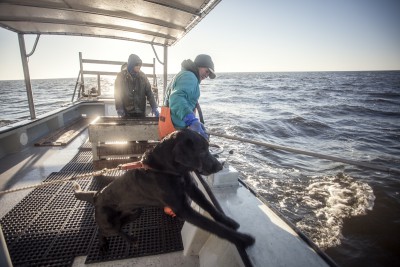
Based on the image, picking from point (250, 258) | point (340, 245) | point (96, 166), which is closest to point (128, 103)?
point (96, 166)

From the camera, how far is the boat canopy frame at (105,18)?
393 centimetres

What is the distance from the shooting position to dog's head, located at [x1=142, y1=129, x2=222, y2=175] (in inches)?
75.4

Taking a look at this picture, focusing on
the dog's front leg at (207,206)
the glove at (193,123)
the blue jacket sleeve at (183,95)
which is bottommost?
the dog's front leg at (207,206)

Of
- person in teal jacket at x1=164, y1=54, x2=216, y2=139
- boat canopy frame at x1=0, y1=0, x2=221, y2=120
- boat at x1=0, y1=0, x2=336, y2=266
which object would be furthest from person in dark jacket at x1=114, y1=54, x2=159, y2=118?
person in teal jacket at x1=164, y1=54, x2=216, y2=139

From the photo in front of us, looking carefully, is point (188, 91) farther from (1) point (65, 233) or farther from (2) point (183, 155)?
(1) point (65, 233)

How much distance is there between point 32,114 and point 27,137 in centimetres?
74

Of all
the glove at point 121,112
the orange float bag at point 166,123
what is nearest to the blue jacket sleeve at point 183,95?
the orange float bag at point 166,123

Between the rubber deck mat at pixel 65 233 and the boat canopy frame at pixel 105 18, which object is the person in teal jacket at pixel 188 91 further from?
the rubber deck mat at pixel 65 233

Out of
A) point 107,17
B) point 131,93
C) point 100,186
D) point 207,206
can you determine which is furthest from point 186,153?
point 107,17

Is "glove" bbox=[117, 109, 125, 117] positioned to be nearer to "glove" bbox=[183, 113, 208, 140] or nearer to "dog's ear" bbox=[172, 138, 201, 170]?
"glove" bbox=[183, 113, 208, 140]

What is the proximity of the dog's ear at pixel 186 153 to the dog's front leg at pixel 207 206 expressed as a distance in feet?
1.54

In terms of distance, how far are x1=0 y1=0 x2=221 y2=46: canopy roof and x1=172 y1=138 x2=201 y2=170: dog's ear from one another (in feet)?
9.21

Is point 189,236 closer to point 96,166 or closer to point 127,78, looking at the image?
point 96,166

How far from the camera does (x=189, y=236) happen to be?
9.08 ft
